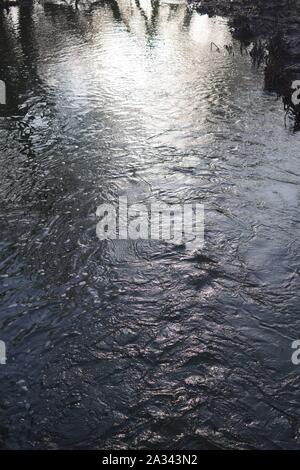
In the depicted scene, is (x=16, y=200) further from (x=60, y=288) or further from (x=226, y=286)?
(x=226, y=286)

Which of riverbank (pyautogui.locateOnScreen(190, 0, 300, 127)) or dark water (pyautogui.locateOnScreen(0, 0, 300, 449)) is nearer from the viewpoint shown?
dark water (pyautogui.locateOnScreen(0, 0, 300, 449))

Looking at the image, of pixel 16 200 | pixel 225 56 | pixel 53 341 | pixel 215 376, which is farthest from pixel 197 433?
pixel 225 56

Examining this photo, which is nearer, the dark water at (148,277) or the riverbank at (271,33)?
the dark water at (148,277)

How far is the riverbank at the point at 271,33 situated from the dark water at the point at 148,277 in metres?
0.78

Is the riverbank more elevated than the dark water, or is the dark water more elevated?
the riverbank

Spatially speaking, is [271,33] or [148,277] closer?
[148,277]

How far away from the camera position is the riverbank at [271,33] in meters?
12.6

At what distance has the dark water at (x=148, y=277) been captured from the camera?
14.4ft

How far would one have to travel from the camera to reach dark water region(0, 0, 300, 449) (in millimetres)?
4383

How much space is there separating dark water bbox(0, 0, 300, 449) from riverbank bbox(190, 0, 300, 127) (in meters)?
0.78

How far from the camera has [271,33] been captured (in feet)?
59.4

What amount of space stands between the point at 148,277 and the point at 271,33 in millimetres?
16127

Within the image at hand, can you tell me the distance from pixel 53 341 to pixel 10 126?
699cm

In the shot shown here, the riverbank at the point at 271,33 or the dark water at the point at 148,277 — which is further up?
the riverbank at the point at 271,33
